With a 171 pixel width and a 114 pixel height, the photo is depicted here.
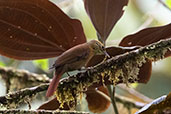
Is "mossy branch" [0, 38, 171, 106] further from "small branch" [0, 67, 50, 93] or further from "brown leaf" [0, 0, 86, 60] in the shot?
"small branch" [0, 67, 50, 93]

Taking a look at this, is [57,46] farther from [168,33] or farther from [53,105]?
[168,33]

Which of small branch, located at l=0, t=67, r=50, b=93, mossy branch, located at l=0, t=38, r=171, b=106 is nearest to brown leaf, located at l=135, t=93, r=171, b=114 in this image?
mossy branch, located at l=0, t=38, r=171, b=106

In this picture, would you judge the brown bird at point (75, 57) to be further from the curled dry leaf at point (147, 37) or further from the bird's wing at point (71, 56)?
the curled dry leaf at point (147, 37)

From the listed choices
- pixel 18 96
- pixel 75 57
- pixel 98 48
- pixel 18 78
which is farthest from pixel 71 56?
pixel 18 78

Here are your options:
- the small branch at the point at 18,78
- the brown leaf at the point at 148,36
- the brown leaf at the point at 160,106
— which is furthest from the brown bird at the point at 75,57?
the small branch at the point at 18,78

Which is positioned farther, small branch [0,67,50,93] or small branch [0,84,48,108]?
small branch [0,67,50,93]

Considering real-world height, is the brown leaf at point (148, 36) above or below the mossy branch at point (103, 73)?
above
